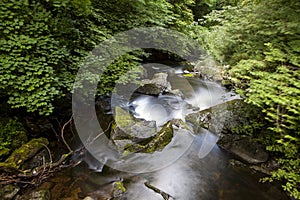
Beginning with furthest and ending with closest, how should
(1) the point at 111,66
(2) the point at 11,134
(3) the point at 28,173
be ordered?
(1) the point at 111,66, (2) the point at 11,134, (3) the point at 28,173

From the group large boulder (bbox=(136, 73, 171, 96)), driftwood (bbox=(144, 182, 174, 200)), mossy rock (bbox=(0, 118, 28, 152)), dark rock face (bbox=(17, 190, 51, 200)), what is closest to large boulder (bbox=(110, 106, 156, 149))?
driftwood (bbox=(144, 182, 174, 200))

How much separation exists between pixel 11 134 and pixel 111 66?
2466 millimetres

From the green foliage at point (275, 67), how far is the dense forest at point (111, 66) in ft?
0.05

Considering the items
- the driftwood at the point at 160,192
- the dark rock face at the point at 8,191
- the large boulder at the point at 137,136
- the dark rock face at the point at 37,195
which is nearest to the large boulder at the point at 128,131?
the large boulder at the point at 137,136

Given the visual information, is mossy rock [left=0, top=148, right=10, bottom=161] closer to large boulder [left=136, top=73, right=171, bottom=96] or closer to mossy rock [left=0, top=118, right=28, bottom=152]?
mossy rock [left=0, top=118, right=28, bottom=152]

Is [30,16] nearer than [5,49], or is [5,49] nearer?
[5,49]

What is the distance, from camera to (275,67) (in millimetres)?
3658

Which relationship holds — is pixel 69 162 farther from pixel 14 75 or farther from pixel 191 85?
pixel 191 85

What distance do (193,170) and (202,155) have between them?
0.56m

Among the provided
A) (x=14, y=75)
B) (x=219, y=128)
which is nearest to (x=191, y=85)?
(x=219, y=128)

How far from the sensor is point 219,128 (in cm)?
518

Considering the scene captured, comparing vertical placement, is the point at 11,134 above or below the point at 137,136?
below

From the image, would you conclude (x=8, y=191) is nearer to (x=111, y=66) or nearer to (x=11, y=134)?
(x=11, y=134)

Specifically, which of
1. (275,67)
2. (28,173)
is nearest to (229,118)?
(275,67)
